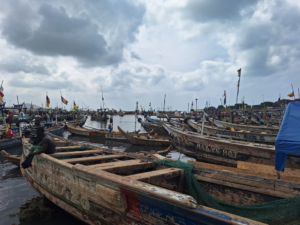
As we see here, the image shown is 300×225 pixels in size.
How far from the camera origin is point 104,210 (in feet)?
11.2

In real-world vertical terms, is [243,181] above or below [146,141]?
above

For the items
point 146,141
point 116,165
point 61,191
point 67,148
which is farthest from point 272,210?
point 146,141

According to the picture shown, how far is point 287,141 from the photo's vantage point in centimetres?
388

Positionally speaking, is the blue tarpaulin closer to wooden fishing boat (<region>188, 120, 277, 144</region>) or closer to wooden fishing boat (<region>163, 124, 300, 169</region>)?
wooden fishing boat (<region>163, 124, 300, 169</region>)

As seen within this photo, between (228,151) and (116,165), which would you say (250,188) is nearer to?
(116,165)

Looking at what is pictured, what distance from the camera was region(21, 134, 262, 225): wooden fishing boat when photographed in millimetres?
2412

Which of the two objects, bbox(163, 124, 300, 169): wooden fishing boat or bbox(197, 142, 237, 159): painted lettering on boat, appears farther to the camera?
bbox(197, 142, 237, 159): painted lettering on boat

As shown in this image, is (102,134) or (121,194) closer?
(121,194)

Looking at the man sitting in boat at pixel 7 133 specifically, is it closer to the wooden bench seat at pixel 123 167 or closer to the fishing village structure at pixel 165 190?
the fishing village structure at pixel 165 190

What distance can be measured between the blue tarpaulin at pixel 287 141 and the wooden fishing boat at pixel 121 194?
2.11 metres

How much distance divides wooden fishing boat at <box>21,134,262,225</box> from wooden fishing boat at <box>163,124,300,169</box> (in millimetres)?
5294

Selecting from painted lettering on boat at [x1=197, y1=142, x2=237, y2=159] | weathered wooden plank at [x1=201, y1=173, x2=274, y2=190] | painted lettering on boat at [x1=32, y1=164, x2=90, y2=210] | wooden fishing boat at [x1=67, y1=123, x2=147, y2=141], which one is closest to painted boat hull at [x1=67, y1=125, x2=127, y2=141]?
wooden fishing boat at [x1=67, y1=123, x2=147, y2=141]

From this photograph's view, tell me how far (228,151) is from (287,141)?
5211 mm

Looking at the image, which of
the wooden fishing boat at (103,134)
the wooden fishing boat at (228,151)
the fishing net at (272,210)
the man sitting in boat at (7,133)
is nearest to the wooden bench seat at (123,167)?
the fishing net at (272,210)
